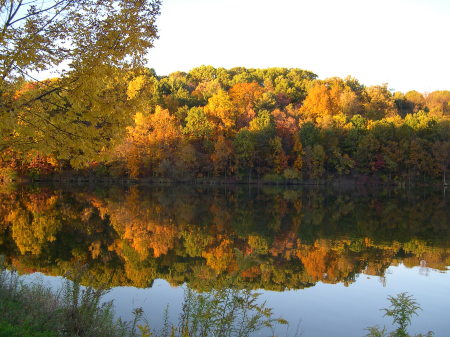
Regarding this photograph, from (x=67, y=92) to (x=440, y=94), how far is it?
112m

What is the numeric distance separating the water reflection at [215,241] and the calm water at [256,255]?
6cm

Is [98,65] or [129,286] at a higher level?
[98,65]

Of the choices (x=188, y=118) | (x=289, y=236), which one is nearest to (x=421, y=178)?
(x=188, y=118)

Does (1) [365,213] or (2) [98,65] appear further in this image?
(1) [365,213]

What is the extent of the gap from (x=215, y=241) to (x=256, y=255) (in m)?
12.6

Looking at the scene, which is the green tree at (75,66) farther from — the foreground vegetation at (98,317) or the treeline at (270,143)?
the treeline at (270,143)

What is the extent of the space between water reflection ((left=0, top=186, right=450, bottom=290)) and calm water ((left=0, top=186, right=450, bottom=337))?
0.18 feet

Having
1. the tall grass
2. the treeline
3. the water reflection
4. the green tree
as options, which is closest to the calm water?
the water reflection

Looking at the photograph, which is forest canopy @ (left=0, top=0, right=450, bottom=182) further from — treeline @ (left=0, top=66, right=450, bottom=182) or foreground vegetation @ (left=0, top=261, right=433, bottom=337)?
foreground vegetation @ (left=0, top=261, right=433, bottom=337)

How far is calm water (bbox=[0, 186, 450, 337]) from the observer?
36.7 feet

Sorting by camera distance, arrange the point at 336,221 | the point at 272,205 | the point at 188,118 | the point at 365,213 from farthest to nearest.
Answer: the point at 188,118, the point at 272,205, the point at 365,213, the point at 336,221

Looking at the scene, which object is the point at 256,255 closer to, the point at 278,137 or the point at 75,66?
the point at 75,66

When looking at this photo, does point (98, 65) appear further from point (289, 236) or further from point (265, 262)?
point (289, 236)

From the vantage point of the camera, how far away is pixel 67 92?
7.57 metres
